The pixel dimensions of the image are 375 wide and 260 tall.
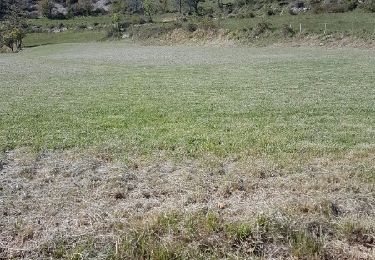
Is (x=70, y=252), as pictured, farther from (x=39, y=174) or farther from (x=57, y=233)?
(x=39, y=174)

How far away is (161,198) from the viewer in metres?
7.47

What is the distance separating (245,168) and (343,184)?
1.98m

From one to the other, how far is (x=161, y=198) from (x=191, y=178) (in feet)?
3.64

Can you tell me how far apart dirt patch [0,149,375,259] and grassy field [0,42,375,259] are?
0.02 m

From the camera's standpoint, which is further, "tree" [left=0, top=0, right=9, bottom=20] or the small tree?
the small tree

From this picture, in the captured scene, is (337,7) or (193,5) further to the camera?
(193,5)

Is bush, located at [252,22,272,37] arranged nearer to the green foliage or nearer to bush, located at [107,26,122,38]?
bush, located at [107,26,122,38]

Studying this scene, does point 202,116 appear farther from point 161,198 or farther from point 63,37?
point 63,37

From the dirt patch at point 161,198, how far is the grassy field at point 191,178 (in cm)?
2

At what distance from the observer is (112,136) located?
12164 millimetres

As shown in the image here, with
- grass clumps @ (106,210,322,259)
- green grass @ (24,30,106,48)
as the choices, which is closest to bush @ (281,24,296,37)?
green grass @ (24,30,106,48)

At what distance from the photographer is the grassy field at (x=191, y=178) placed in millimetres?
5895

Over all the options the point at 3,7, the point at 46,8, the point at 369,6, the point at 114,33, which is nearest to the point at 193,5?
the point at 114,33

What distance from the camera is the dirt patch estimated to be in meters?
6.02
